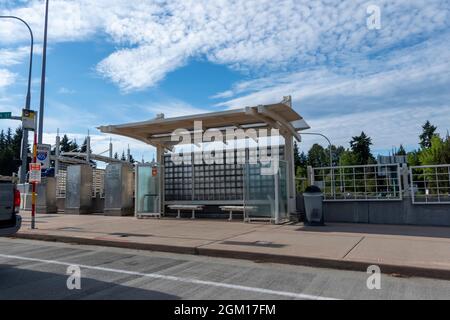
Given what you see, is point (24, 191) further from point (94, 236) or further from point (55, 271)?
point (55, 271)

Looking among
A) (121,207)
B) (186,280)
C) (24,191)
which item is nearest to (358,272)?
(186,280)

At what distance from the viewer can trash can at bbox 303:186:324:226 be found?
40.4 ft

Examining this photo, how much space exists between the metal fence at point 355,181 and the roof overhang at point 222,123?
195 cm

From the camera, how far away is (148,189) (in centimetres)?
1596

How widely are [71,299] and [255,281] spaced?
8.48ft

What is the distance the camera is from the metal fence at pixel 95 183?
19906mm

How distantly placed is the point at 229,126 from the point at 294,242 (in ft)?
22.1

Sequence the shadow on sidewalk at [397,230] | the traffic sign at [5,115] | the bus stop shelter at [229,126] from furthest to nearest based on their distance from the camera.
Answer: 1. the traffic sign at [5,115]
2. the bus stop shelter at [229,126]
3. the shadow on sidewalk at [397,230]

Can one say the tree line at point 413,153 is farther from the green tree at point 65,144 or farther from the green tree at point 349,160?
the green tree at point 65,144

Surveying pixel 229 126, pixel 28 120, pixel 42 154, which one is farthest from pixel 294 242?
pixel 28 120

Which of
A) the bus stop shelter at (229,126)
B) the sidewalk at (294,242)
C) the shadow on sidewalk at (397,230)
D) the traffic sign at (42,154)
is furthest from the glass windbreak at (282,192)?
the traffic sign at (42,154)

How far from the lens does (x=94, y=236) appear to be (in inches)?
408

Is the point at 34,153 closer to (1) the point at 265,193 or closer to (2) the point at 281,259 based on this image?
(1) the point at 265,193

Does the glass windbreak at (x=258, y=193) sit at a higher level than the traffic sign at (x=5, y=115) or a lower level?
lower
